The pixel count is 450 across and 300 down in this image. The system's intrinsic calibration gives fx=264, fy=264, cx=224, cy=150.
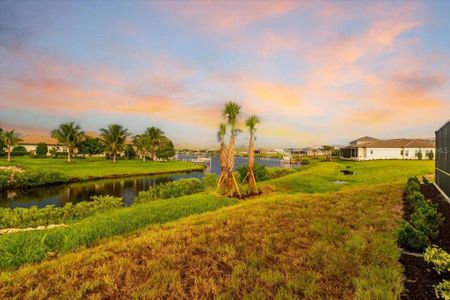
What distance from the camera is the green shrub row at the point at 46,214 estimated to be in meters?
17.5

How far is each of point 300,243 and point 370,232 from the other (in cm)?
285

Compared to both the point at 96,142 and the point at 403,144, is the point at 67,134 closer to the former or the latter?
the point at 96,142

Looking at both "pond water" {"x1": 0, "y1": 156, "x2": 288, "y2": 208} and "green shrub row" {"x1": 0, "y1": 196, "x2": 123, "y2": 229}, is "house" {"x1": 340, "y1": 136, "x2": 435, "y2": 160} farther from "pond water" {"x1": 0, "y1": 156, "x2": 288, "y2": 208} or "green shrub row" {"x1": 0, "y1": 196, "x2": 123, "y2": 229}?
"green shrub row" {"x1": 0, "y1": 196, "x2": 123, "y2": 229}

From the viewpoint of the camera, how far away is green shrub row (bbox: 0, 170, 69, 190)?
41.6 m

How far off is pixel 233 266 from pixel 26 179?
4925cm

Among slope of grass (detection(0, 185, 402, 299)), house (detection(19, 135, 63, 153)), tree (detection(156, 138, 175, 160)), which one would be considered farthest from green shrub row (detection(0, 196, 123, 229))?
house (detection(19, 135, 63, 153))

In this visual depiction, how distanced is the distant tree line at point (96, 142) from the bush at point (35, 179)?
93.2ft

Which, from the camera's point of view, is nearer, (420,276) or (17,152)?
(420,276)

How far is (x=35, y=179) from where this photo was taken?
44.4 m

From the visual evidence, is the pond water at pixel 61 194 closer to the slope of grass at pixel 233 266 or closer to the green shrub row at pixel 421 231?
the slope of grass at pixel 233 266

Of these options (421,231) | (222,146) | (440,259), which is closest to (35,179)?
(222,146)

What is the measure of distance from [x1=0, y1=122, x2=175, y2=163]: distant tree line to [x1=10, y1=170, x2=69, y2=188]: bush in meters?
28.4

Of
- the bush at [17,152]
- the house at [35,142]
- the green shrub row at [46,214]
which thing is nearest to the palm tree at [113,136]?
the bush at [17,152]

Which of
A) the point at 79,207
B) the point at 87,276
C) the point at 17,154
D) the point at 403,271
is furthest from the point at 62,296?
the point at 17,154
